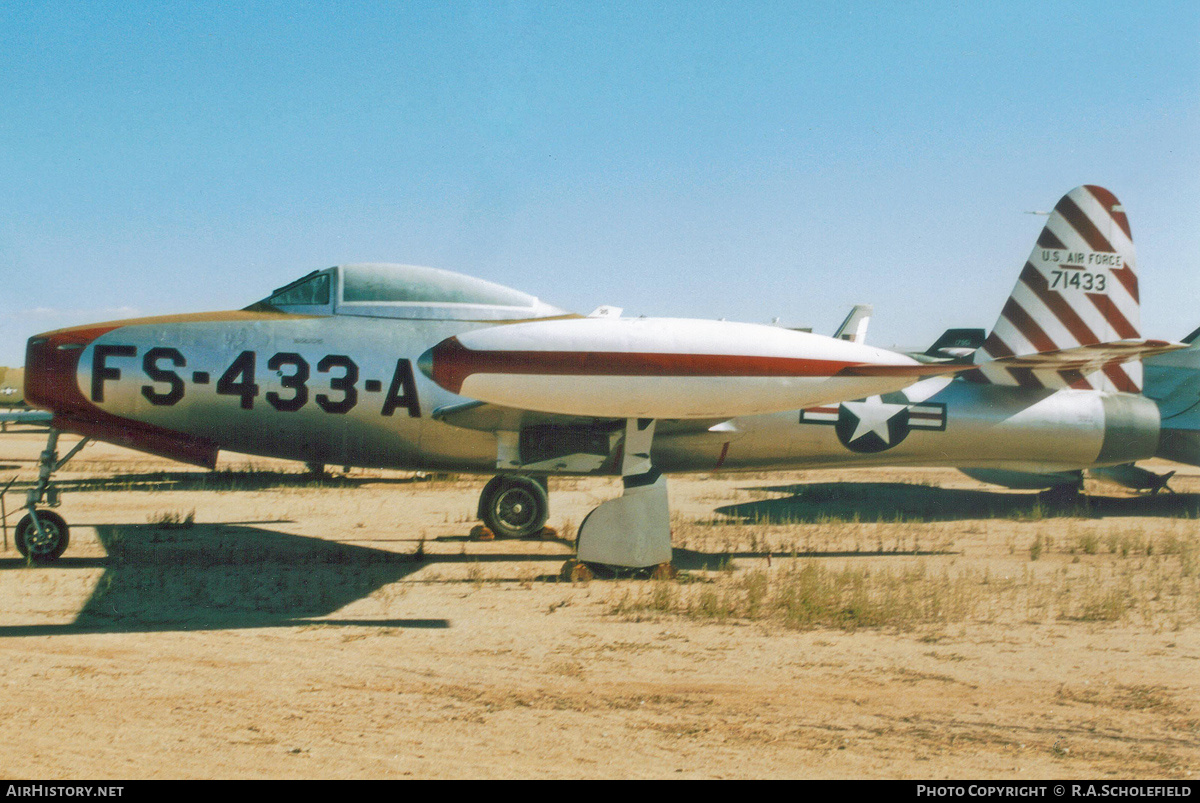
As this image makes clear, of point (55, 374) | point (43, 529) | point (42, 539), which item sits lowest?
point (42, 539)

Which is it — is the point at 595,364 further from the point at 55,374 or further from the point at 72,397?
the point at 55,374

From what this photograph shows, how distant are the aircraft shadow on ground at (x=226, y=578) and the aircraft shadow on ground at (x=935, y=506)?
17.9 ft

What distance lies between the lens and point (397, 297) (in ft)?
30.7

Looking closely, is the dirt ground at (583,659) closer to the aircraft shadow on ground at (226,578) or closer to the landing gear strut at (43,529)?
the aircraft shadow on ground at (226,578)

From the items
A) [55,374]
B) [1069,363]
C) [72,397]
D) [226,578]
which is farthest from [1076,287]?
[55,374]

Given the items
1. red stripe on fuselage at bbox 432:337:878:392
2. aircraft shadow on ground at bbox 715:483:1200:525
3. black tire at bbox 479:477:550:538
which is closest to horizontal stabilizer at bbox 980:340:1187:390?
aircraft shadow on ground at bbox 715:483:1200:525

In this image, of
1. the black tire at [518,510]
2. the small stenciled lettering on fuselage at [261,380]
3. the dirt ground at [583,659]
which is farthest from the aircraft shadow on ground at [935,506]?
the small stenciled lettering on fuselage at [261,380]

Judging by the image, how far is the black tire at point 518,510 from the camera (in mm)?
10758

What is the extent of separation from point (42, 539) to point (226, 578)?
2.14 m

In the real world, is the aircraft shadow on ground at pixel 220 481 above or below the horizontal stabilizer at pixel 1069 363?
below

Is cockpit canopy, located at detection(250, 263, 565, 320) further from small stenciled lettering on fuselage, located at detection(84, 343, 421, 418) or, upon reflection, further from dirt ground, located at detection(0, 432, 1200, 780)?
dirt ground, located at detection(0, 432, 1200, 780)

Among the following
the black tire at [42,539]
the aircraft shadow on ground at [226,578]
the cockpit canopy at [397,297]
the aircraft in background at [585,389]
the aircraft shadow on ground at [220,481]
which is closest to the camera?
the aircraft shadow on ground at [226,578]

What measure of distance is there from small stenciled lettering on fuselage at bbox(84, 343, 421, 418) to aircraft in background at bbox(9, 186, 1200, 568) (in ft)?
0.07

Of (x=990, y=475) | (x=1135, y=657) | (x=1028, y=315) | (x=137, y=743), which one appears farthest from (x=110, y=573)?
(x=990, y=475)
